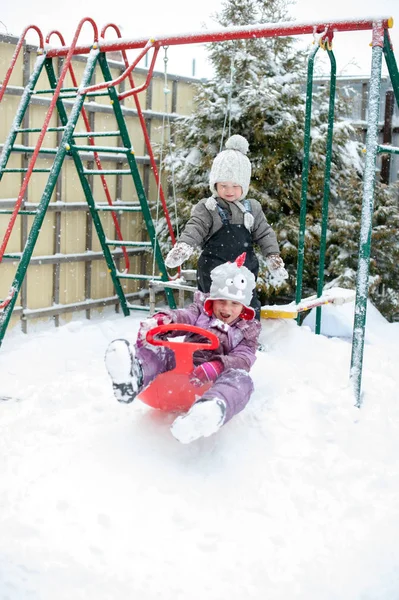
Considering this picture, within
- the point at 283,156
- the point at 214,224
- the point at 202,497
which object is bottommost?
the point at 202,497

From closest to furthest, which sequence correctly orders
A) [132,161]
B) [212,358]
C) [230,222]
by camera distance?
[212,358]
[230,222]
[132,161]

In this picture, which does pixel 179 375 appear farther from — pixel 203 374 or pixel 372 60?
pixel 372 60

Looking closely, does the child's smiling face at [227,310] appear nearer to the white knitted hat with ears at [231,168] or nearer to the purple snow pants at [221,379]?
the purple snow pants at [221,379]

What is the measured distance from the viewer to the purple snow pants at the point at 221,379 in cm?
254

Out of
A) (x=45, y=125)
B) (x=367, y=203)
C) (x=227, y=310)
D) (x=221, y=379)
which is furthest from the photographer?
(x=45, y=125)

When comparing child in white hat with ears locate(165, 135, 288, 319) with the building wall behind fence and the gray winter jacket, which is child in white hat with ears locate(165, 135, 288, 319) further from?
the building wall behind fence

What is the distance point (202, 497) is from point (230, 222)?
1916mm

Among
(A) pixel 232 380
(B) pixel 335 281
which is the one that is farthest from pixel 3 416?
(B) pixel 335 281

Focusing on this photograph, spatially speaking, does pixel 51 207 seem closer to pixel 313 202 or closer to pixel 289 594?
pixel 313 202

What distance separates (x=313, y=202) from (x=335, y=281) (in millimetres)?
815

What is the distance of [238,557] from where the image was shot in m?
2.12

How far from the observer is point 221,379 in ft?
8.82

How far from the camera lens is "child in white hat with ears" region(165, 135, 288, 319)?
3.80 metres

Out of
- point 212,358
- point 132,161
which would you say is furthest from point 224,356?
point 132,161
